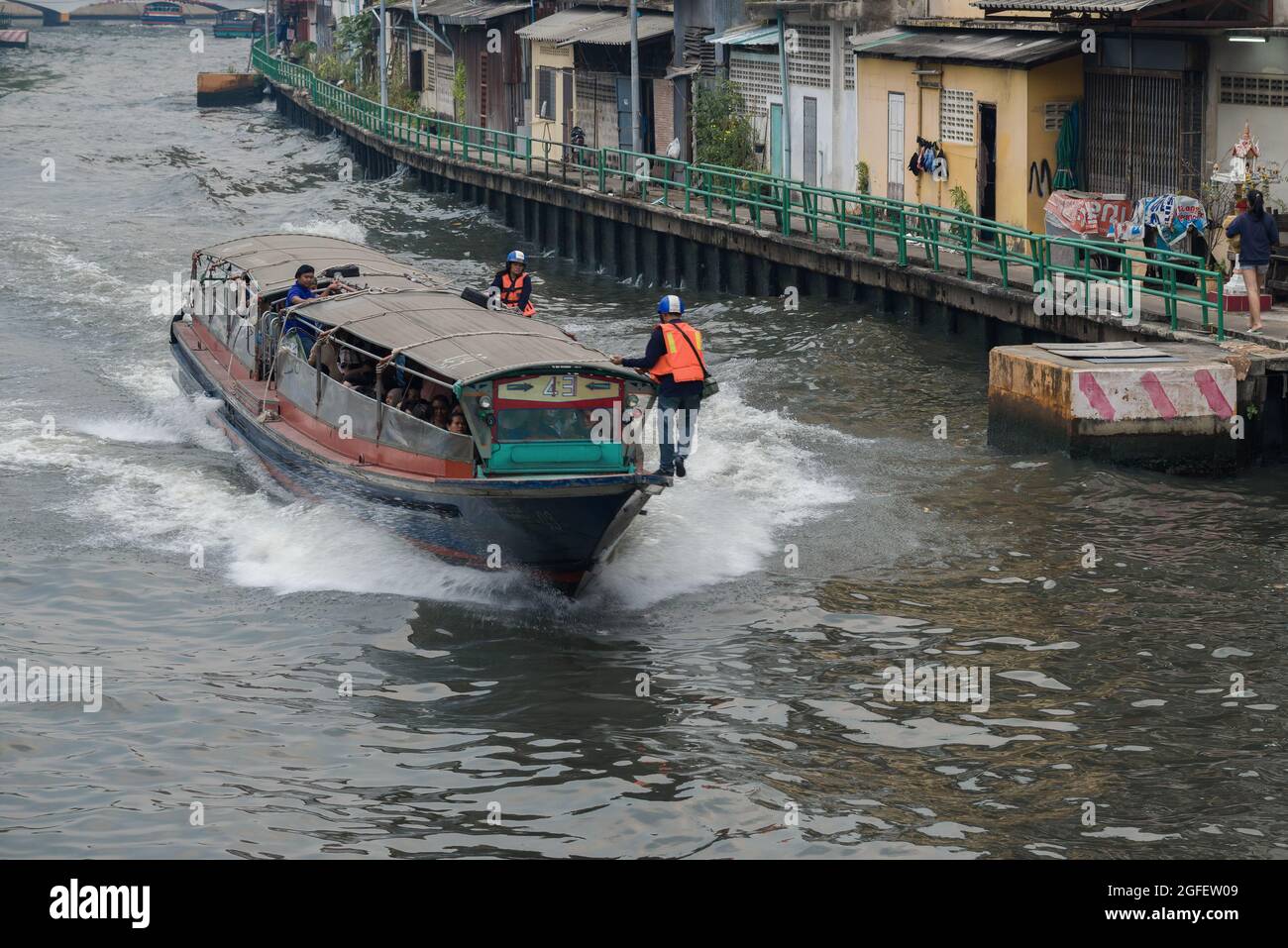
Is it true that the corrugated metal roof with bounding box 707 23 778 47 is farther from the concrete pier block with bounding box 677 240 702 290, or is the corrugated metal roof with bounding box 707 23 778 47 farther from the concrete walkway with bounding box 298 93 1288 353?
the concrete pier block with bounding box 677 240 702 290

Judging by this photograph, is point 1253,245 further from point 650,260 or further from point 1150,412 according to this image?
point 650,260

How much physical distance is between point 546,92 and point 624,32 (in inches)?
334

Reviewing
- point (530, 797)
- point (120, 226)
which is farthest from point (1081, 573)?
point (120, 226)

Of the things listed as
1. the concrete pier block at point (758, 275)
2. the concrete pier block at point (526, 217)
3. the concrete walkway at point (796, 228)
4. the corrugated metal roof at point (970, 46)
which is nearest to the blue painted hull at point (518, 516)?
the concrete walkway at point (796, 228)

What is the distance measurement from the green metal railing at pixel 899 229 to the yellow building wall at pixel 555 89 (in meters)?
0.94

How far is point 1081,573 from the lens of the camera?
1639 cm

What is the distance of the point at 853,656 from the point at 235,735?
482cm

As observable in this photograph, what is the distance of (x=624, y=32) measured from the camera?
142ft

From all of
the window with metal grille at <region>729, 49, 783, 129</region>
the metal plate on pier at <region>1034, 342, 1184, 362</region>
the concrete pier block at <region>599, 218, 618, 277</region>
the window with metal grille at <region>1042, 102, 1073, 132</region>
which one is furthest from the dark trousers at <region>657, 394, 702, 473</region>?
the window with metal grille at <region>729, 49, 783, 129</region>

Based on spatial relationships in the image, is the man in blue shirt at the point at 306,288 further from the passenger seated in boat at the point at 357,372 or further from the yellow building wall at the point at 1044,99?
the yellow building wall at the point at 1044,99

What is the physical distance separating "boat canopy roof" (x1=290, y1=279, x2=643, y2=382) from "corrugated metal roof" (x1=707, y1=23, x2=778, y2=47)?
19.2 metres

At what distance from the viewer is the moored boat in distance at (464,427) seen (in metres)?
15.4

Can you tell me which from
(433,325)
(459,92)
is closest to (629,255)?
(433,325)
